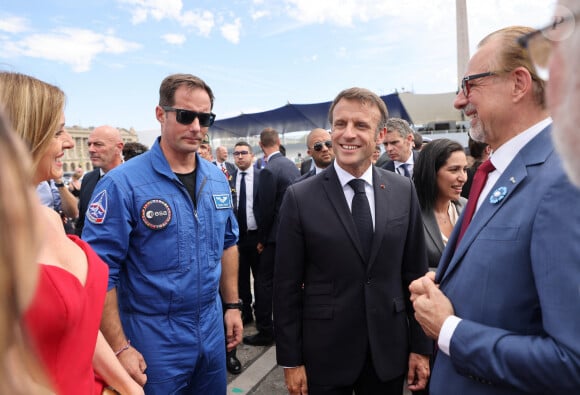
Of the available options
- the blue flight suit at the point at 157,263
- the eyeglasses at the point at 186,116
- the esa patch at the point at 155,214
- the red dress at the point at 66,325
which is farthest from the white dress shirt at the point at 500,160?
the eyeglasses at the point at 186,116

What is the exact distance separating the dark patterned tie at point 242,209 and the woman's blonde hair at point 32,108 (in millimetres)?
3834

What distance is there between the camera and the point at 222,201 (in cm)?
235

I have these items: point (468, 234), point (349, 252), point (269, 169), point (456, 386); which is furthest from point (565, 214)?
point (269, 169)

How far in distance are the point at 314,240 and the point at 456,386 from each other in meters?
0.87

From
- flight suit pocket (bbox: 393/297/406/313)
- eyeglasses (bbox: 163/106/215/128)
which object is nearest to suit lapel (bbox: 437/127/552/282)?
flight suit pocket (bbox: 393/297/406/313)

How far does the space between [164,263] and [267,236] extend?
8.95 ft

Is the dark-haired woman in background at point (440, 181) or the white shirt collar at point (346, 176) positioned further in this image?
the dark-haired woman in background at point (440, 181)

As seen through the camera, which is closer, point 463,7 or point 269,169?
point 269,169

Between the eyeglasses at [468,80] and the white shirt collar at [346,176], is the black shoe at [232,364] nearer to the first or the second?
the white shirt collar at [346,176]

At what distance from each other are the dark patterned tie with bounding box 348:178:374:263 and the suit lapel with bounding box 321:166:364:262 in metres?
0.04

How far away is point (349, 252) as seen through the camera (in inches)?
74.5

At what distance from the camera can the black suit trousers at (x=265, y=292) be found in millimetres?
4480

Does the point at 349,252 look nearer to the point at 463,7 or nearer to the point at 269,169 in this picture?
the point at 269,169

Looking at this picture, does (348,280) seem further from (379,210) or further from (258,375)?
(258,375)
